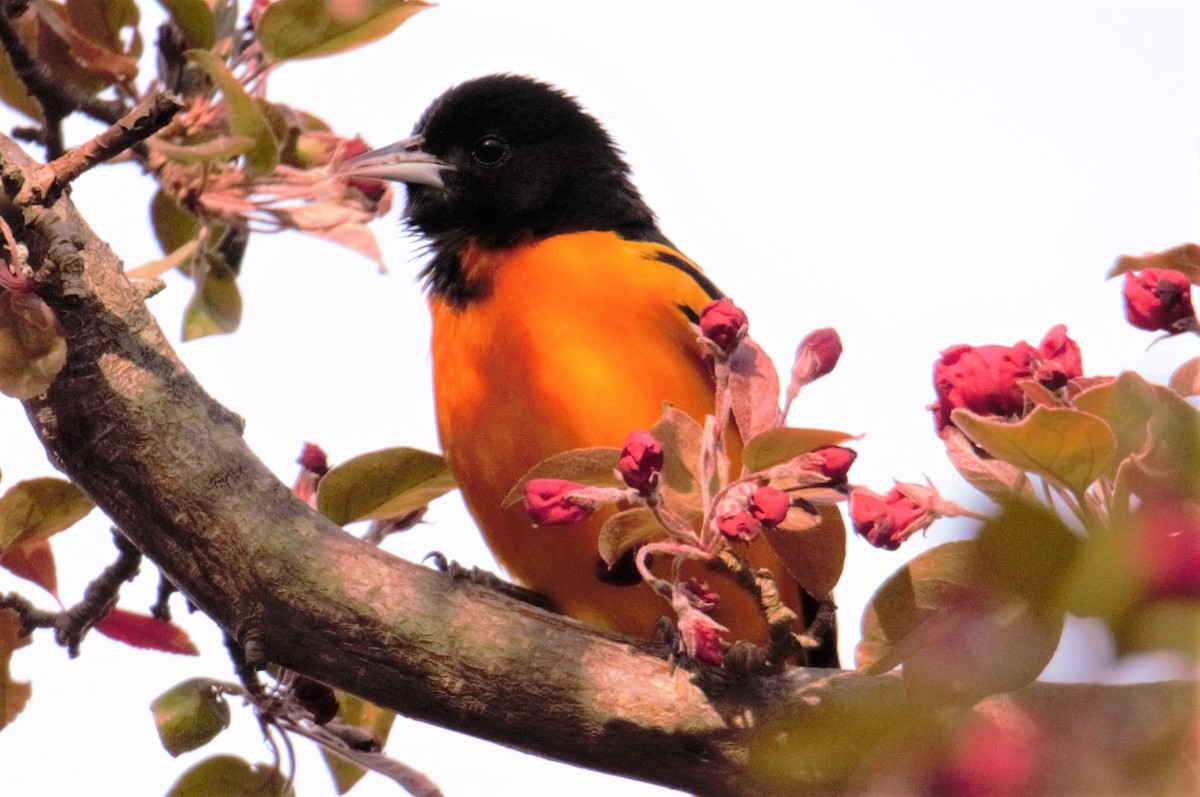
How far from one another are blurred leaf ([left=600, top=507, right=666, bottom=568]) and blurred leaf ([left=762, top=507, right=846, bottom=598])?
169mm

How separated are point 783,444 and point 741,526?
0.38 feet

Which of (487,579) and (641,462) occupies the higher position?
(641,462)

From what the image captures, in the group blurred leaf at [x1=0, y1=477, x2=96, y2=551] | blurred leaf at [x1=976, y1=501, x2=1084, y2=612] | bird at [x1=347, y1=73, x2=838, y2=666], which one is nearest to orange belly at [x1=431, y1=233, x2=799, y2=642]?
bird at [x1=347, y1=73, x2=838, y2=666]

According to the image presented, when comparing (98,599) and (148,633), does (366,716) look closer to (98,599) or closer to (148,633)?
(148,633)

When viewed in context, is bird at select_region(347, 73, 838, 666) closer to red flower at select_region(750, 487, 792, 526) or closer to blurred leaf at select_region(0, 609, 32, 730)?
blurred leaf at select_region(0, 609, 32, 730)

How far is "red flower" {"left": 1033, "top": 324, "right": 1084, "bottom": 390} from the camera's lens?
1.62 metres

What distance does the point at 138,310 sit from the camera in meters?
2.39

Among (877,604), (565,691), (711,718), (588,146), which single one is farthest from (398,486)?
(588,146)

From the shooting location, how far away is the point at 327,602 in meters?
2.29

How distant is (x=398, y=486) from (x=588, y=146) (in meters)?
1.86

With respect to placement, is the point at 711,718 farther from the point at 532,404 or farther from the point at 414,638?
the point at 532,404

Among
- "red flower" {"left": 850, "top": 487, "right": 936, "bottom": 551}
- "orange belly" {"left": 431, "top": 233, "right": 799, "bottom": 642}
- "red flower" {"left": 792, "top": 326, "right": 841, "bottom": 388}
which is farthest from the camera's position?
"orange belly" {"left": 431, "top": 233, "right": 799, "bottom": 642}

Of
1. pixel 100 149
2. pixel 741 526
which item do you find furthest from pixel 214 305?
pixel 741 526

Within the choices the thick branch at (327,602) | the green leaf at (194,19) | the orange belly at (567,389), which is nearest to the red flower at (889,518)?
the thick branch at (327,602)
